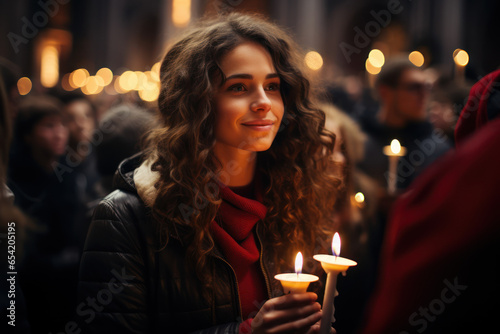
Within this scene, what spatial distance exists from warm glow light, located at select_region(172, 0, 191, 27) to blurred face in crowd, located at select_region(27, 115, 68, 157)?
31.0 feet

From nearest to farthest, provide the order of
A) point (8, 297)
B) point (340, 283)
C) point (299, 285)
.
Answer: point (299, 285) → point (8, 297) → point (340, 283)

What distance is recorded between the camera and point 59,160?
3.58 m

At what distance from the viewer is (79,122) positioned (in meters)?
4.86

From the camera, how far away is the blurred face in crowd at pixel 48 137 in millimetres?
3410

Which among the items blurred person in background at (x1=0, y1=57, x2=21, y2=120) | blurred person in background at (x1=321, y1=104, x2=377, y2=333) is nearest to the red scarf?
blurred person in background at (x1=321, y1=104, x2=377, y2=333)

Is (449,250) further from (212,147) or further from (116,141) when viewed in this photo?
(116,141)

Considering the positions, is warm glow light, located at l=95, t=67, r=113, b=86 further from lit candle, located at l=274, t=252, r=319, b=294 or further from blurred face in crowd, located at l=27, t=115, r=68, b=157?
lit candle, located at l=274, t=252, r=319, b=294

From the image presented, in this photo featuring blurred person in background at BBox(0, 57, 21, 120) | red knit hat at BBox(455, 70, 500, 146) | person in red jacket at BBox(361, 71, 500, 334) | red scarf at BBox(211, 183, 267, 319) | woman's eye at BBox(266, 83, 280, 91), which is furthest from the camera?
blurred person in background at BBox(0, 57, 21, 120)

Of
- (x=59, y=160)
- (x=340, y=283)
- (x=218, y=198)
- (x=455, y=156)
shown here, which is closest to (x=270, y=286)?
(x=218, y=198)

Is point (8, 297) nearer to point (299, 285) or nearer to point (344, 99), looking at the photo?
point (299, 285)

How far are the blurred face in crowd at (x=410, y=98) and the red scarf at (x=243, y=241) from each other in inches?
101

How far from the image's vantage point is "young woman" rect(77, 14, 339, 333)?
169 cm

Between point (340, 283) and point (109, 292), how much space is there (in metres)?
Result: 1.50

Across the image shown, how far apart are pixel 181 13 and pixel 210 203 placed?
1164cm
